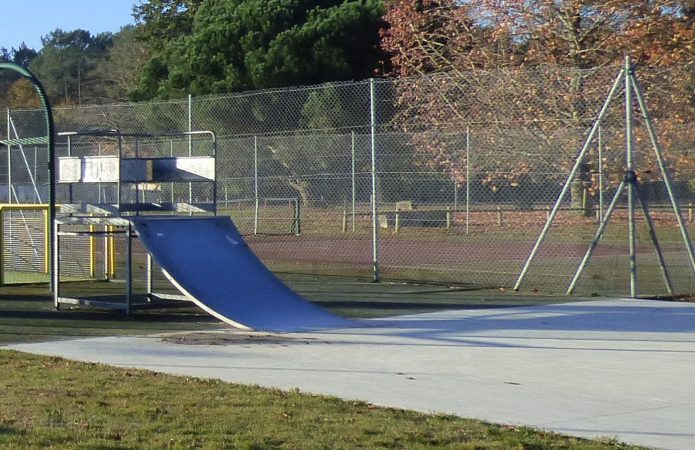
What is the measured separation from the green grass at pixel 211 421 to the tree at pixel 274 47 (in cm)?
2743

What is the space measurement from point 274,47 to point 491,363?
26.9m

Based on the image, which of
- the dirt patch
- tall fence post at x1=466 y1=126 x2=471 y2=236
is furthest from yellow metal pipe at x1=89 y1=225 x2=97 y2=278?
the dirt patch

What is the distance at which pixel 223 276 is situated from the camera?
43.0 ft

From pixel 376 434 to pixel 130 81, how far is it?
55063 mm

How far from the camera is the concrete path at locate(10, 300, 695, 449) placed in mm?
7965

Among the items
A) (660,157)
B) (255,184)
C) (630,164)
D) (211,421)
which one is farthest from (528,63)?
(211,421)

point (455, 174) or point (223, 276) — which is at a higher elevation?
point (455, 174)

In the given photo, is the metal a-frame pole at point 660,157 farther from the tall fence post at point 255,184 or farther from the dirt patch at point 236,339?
the tall fence post at point 255,184

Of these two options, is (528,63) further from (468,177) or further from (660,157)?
(660,157)

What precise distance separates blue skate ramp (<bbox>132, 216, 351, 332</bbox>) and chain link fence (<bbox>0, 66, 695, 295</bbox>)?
13.5ft

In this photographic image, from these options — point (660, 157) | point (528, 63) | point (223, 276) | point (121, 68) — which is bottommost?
point (223, 276)

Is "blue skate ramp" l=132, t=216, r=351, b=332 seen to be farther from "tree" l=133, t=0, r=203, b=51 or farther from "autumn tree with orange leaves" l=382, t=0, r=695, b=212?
"tree" l=133, t=0, r=203, b=51

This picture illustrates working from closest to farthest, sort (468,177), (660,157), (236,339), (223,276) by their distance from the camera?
(236,339)
(223,276)
(660,157)
(468,177)

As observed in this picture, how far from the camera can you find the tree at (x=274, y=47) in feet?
117
